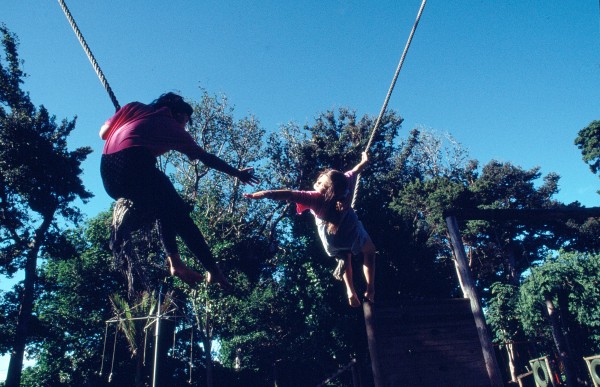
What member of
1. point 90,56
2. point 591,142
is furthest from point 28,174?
point 591,142

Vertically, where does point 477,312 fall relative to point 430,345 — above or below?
above

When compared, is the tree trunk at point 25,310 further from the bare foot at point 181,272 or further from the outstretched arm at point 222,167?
the outstretched arm at point 222,167

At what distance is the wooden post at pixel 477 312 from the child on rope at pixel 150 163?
348cm

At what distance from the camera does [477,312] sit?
419cm

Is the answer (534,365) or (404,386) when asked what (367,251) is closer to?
(404,386)

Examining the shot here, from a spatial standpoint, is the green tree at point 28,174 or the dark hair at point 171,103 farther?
the green tree at point 28,174

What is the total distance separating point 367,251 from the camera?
4.14 meters

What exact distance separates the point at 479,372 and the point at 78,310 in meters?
22.3

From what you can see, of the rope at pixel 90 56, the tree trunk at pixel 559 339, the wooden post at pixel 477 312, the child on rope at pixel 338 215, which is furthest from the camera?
the tree trunk at pixel 559 339

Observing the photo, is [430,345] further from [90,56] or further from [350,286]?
[90,56]

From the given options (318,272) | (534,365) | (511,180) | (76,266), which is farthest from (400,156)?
(76,266)

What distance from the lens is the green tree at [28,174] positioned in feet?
47.0

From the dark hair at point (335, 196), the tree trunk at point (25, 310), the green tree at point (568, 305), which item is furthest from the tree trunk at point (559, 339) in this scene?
the tree trunk at point (25, 310)

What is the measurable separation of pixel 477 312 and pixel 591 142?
25800mm
